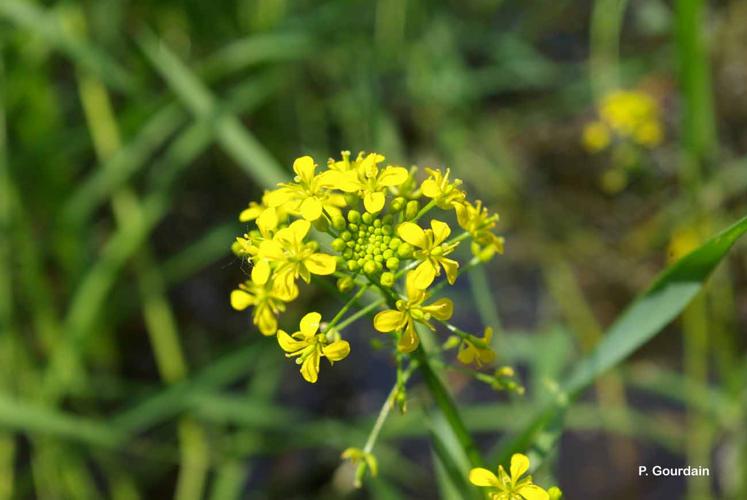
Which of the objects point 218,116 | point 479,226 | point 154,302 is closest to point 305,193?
point 479,226

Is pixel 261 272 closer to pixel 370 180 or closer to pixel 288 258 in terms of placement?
pixel 288 258

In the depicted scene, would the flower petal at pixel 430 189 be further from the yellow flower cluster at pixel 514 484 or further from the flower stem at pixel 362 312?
the yellow flower cluster at pixel 514 484

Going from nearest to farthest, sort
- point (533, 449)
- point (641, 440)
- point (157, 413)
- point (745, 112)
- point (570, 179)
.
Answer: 1. point (533, 449)
2. point (157, 413)
3. point (641, 440)
4. point (745, 112)
5. point (570, 179)

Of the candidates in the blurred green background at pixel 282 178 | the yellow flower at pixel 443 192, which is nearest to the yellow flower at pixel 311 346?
the yellow flower at pixel 443 192

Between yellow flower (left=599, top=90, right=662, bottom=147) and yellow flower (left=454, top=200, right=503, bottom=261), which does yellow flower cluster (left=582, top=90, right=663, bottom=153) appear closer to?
yellow flower (left=599, top=90, right=662, bottom=147)

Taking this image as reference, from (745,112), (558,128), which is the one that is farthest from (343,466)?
(745,112)

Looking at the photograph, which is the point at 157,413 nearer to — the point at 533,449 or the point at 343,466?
the point at 343,466
